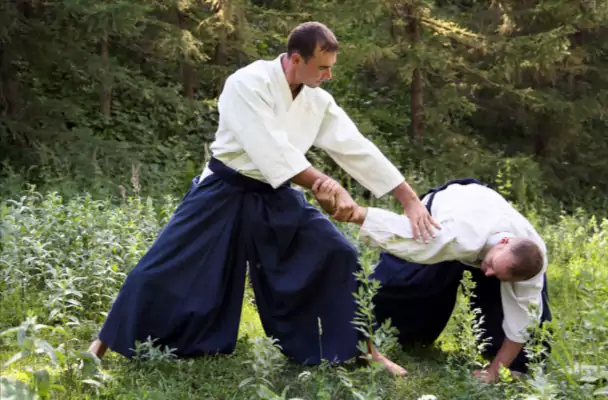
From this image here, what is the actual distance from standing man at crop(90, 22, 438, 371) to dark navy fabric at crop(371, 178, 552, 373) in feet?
1.19

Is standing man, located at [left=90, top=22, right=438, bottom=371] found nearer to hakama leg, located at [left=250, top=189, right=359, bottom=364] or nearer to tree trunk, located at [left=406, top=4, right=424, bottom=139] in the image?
hakama leg, located at [left=250, top=189, right=359, bottom=364]

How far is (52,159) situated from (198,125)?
2971 mm

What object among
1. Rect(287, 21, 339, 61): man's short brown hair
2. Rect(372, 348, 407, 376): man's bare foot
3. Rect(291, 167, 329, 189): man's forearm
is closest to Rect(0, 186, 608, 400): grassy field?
Rect(372, 348, 407, 376): man's bare foot

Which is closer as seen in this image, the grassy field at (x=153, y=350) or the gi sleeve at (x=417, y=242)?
the grassy field at (x=153, y=350)

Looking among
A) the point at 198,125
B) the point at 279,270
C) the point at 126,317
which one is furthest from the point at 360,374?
the point at 198,125

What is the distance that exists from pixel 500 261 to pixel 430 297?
681 millimetres

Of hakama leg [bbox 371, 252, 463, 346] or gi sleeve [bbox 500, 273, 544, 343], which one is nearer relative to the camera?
gi sleeve [bbox 500, 273, 544, 343]

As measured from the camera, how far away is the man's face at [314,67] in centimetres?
333

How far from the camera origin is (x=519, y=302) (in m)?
3.51

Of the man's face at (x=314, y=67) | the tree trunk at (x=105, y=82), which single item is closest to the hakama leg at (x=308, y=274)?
the man's face at (x=314, y=67)

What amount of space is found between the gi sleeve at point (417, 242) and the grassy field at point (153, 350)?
0.54ft

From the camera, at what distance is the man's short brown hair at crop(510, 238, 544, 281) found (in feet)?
10.8

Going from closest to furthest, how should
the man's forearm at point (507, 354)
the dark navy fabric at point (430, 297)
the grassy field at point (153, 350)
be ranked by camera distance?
the grassy field at point (153, 350)
the man's forearm at point (507, 354)
the dark navy fabric at point (430, 297)

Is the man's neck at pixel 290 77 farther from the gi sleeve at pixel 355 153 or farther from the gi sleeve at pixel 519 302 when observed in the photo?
the gi sleeve at pixel 519 302
